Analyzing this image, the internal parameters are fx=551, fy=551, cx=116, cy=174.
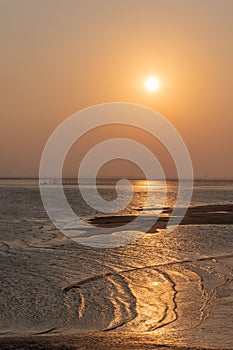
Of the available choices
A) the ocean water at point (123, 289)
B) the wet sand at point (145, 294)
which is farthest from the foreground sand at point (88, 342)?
the ocean water at point (123, 289)

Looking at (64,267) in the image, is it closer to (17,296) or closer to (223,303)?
(17,296)

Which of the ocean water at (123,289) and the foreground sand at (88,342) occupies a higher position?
the ocean water at (123,289)

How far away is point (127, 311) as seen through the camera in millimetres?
14539

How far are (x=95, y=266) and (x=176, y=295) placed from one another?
6.31 m

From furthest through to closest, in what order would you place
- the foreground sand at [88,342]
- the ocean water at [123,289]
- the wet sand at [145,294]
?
the ocean water at [123,289]
the wet sand at [145,294]
the foreground sand at [88,342]

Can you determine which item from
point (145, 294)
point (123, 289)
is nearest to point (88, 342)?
point (145, 294)

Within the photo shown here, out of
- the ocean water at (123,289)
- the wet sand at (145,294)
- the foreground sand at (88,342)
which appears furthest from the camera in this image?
the ocean water at (123,289)

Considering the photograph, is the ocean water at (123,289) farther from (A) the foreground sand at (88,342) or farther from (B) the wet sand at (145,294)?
(A) the foreground sand at (88,342)

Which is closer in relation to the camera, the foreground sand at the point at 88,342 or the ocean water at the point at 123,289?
the foreground sand at the point at 88,342

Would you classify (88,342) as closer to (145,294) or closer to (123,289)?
(145,294)

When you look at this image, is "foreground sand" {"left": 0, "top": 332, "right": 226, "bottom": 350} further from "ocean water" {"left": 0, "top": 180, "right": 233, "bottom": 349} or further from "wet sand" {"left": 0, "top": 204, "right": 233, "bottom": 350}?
"ocean water" {"left": 0, "top": 180, "right": 233, "bottom": 349}

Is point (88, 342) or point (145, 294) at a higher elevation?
point (145, 294)

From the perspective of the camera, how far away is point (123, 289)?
17562 millimetres

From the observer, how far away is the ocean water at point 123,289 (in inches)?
508
